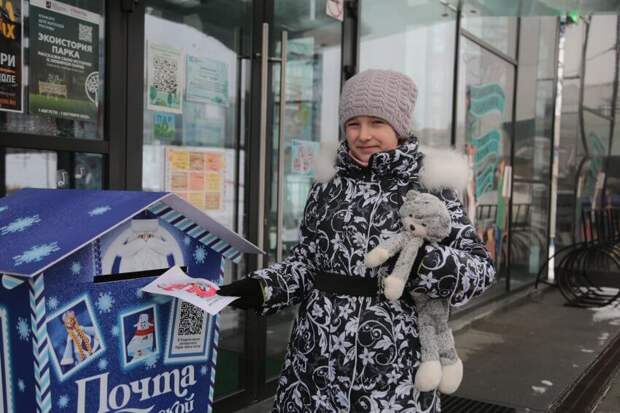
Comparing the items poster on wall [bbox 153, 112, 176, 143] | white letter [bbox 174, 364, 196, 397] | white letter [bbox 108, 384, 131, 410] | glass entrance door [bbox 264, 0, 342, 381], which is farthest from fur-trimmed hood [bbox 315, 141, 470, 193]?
glass entrance door [bbox 264, 0, 342, 381]

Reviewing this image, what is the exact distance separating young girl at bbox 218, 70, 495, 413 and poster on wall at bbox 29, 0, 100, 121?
1320mm

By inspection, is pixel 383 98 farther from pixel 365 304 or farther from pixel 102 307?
pixel 102 307

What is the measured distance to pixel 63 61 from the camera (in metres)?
2.68

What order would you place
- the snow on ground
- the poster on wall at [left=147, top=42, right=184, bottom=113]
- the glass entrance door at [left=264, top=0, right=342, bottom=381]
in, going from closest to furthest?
1. the poster on wall at [left=147, top=42, right=184, bottom=113]
2. the glass entrance door at [left=264, top=0, right=342, bottom=381]
3. the snow on ground

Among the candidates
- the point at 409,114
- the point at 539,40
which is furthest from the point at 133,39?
the point at 539,40

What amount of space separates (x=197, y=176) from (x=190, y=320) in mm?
1869

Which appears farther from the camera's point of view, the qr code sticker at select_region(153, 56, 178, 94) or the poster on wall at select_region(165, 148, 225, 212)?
the poster on wall at select_region(165, 148, 225, 212)

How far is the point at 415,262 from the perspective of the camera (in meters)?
1.74

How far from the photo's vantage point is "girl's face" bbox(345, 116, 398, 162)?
187cm

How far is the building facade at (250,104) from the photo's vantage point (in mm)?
2752

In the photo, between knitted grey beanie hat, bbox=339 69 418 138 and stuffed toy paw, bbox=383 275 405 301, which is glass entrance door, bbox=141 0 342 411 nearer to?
knitted grey beanie hat, bbox=339 69 418 138

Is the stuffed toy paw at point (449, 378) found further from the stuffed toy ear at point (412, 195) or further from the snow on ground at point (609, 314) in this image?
the snow on ground at point (609, 314)

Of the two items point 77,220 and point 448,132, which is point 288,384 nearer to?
point 77,220

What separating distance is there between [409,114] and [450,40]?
4.51 meters
